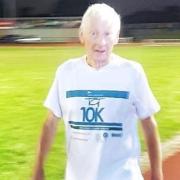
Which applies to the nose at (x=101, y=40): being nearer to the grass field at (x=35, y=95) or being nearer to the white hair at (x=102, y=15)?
the white hair at (x=102, y=15)

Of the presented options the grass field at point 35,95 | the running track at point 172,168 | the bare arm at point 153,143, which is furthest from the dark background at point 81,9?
the bare arm at point 153,143

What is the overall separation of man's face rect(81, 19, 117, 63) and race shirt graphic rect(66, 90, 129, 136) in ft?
0.32

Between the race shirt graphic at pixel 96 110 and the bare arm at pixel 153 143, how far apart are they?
0.42 ft

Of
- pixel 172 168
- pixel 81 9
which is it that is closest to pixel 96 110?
pixel 172 168

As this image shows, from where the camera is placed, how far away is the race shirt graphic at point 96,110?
5.47 ft

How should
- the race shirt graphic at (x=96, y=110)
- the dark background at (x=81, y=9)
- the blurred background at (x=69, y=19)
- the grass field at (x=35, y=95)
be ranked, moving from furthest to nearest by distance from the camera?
the dark background at (x=81, y=9), the blurred background at (x=69, y=19), the grass field at (x=35, y=95), the race shirt graphic at (x=96, y=110)

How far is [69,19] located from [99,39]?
47.5ft

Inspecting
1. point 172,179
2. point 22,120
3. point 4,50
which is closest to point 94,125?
point 172,179

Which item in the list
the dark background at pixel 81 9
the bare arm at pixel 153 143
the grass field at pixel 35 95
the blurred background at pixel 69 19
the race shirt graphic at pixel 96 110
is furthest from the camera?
the dark background at pixel 81 9

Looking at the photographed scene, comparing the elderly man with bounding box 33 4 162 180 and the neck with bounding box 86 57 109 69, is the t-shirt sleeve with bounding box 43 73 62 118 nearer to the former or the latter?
the elderly man with bounding box 33 4 162 180

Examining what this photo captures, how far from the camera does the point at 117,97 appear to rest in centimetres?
169

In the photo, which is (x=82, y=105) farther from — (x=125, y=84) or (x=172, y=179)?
(x=172, y=179)

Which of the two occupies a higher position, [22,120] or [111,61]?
[111,61]

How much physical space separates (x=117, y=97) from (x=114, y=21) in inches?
8.2
